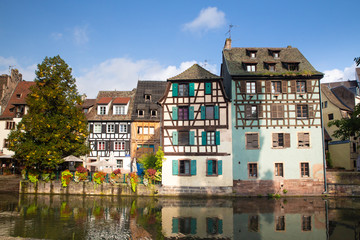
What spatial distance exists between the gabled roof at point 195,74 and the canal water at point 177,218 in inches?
444

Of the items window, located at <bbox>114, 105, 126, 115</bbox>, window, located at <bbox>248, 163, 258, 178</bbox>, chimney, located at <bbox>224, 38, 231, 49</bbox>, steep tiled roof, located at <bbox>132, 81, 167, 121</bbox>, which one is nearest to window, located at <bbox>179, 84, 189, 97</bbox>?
chimney, located at <bbox>224, 38, 231, 49</bbox>

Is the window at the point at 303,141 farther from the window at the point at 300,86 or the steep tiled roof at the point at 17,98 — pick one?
the steep tiled roof at the point at 17,98

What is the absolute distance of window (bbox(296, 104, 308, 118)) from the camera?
2569 cm

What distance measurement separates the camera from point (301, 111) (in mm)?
25703

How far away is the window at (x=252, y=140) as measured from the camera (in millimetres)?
25422

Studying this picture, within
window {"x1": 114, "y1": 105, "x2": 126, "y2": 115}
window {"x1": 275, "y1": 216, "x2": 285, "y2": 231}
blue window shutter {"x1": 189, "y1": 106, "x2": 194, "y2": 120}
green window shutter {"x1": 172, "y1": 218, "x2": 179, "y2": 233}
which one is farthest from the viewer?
window {"x1": 114, "y1": 105, "x2": 126, "y2": 115}

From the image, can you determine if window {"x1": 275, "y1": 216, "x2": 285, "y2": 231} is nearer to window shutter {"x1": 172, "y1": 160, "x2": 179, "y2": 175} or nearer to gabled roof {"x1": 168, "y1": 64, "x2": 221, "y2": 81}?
window shutter {"x1": 172, "y1": 160, "x2": 179, "y2": 175}

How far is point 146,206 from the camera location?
21.0 meters

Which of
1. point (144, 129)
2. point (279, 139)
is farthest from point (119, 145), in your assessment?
point (279, 139)

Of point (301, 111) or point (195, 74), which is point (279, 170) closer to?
point (301, 111)

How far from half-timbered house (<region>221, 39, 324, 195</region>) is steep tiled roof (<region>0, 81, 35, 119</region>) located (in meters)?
29.1

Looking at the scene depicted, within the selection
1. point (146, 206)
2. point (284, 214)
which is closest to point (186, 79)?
point (146, 206)

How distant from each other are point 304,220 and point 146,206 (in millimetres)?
11203

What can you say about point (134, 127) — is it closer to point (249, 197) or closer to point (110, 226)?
point (249, 197)
